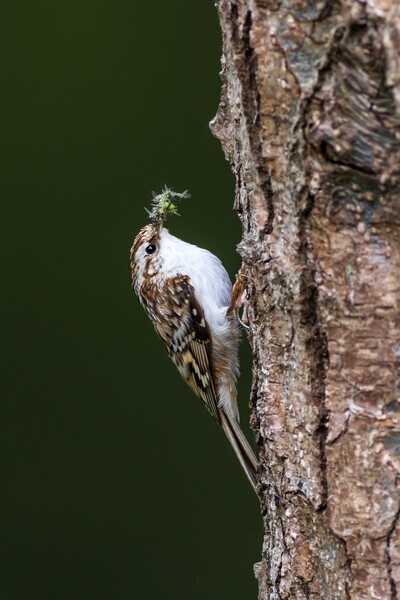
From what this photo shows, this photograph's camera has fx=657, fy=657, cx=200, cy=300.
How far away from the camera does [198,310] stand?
2.39 metres

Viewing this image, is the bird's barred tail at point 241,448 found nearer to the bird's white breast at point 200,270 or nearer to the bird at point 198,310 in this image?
the bird at point 198,310

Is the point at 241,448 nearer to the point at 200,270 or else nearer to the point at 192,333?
the point at 192,333

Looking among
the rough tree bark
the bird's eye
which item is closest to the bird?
the bird's eye

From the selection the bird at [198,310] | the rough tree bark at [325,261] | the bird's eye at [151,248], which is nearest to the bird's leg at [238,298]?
the bird at [198,310]

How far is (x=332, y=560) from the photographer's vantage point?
1.26 m

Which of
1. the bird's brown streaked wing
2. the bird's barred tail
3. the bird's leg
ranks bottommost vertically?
the bird's barred tail

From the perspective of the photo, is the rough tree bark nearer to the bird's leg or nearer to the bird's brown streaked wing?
the bird's leg

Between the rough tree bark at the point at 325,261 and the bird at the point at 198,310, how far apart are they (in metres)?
1.01

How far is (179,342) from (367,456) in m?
1.40

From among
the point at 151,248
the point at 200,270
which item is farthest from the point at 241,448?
the point at 151,248

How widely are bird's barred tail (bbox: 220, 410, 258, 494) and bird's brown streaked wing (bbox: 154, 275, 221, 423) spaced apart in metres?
0.04

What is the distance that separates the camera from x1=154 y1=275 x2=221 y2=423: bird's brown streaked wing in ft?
7.86

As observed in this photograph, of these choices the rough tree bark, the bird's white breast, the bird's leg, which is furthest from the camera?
the bird's white breast

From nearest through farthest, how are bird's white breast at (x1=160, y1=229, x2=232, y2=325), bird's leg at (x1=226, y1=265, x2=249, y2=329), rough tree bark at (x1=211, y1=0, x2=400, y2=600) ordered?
rough tree bark at (x1=211, y1=0, x2=400, y2=600)
bird's leg at (x1=226, y1=265, x2=249, y2=329)
bird's white breast at (x1=160, y1=229, x2=232, y2=325)
